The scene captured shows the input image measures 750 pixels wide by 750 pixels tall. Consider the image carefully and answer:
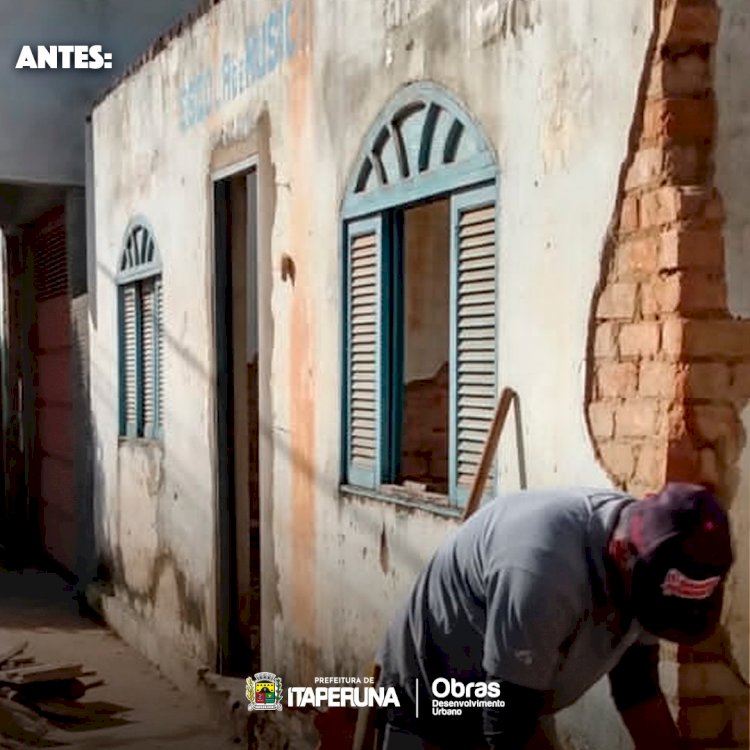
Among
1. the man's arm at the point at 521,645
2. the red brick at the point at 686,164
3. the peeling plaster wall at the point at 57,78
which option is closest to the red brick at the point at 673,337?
the red brick at the point at 686,164

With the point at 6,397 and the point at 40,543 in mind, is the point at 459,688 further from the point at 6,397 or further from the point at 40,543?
the point at 6,397

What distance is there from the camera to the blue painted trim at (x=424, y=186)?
4613 mm

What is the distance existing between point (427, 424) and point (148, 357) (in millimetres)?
3605

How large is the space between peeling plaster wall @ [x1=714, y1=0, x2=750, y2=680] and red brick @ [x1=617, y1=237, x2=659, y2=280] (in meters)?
0.20

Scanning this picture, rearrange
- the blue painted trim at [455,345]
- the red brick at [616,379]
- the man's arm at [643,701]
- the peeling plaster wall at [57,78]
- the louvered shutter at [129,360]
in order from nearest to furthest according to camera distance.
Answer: the man's arm at [643,701], the red brick at [616,379], the blue painted trim at [455,345], the louvered shutter at [129,360], the peeling plaster wall at [57,78]

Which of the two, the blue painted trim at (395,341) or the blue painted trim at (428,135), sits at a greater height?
the blue painted trim at (428,135)

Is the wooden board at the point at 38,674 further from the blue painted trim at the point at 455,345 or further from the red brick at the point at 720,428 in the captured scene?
the red brick at the point at 720,428

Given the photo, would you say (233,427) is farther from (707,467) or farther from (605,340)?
(707,467)

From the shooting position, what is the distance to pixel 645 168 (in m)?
3.72

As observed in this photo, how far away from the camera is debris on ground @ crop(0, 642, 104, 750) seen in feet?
22.7

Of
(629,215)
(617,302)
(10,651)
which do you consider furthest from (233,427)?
(629,215)

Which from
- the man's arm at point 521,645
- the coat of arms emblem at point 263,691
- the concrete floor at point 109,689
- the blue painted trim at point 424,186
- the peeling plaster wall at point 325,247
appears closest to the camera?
the man's arm at point 521,645

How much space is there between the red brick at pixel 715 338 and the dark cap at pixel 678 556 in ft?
2.89

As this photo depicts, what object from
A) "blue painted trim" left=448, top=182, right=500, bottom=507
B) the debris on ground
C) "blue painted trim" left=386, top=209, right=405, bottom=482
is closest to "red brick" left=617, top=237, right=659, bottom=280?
"blue painted trim" left=448, top=182, right=500, bottom=507
